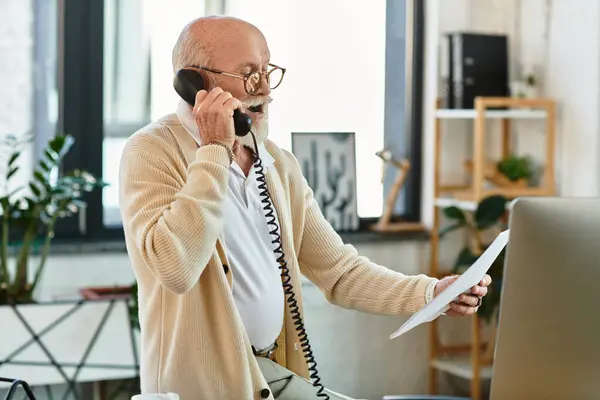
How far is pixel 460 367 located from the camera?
13.9 feet

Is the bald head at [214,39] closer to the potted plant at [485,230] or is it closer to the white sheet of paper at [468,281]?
the white sheet of paper at [468,281]

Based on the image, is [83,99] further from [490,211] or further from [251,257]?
[251,257]

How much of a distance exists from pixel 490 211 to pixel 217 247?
2.25 m

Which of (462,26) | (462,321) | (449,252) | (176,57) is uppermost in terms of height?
(462,26)

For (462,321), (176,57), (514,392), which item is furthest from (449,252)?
(514,392)

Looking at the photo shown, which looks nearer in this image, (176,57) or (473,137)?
(176,57)

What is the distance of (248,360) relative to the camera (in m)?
1.92

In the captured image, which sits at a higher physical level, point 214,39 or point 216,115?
point 214,39

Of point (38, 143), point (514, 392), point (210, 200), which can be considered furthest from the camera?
point (38, 143)

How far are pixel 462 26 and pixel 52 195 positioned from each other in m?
1.93

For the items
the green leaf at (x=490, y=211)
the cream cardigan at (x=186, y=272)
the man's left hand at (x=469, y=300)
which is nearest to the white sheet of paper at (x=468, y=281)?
the man's left hand at (x=469, y=300)

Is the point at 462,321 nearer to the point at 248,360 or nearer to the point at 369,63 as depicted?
the point at 369,63

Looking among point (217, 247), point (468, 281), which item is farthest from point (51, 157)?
point (468, 281)

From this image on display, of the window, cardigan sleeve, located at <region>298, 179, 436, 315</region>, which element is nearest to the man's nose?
cardigan sleeve, located at <region>298, 179, 436, 315</region>
